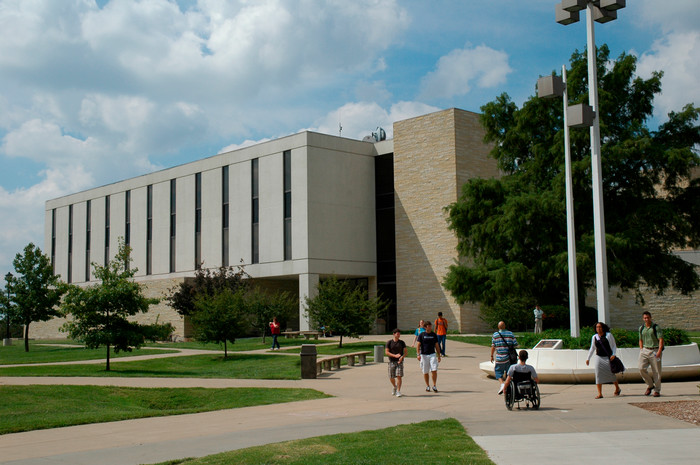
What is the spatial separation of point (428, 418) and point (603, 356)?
4506mm

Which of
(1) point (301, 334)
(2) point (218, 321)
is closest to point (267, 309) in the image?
(1) point (301, 334)

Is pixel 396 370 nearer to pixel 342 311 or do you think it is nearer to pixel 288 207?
pixel 342 311

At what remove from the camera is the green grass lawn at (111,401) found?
46.1ft

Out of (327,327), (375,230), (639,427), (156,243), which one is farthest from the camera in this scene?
(156,243)

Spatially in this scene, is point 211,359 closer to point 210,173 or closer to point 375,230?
point 375,230

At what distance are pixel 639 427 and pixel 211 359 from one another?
2183 cm

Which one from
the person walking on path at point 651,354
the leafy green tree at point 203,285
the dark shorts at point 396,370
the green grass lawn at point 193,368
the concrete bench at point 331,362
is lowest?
the green grass lawn at point 193,368

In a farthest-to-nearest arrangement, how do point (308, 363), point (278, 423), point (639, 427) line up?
point (308, 363) < point (278, 423) < point (639, 427)

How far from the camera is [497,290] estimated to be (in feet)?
93.4

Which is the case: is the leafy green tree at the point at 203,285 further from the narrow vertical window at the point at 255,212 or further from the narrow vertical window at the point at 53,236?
the narrow vertical window at the point at 53,236

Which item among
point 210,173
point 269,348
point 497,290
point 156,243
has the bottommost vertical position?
point 269,348

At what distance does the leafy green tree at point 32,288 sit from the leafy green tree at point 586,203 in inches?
1032

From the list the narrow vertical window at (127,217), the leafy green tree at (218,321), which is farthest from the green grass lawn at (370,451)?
the narrow vertical window at (127,217)

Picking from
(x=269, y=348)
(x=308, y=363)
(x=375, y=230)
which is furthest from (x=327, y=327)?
(x=375, y=230)
